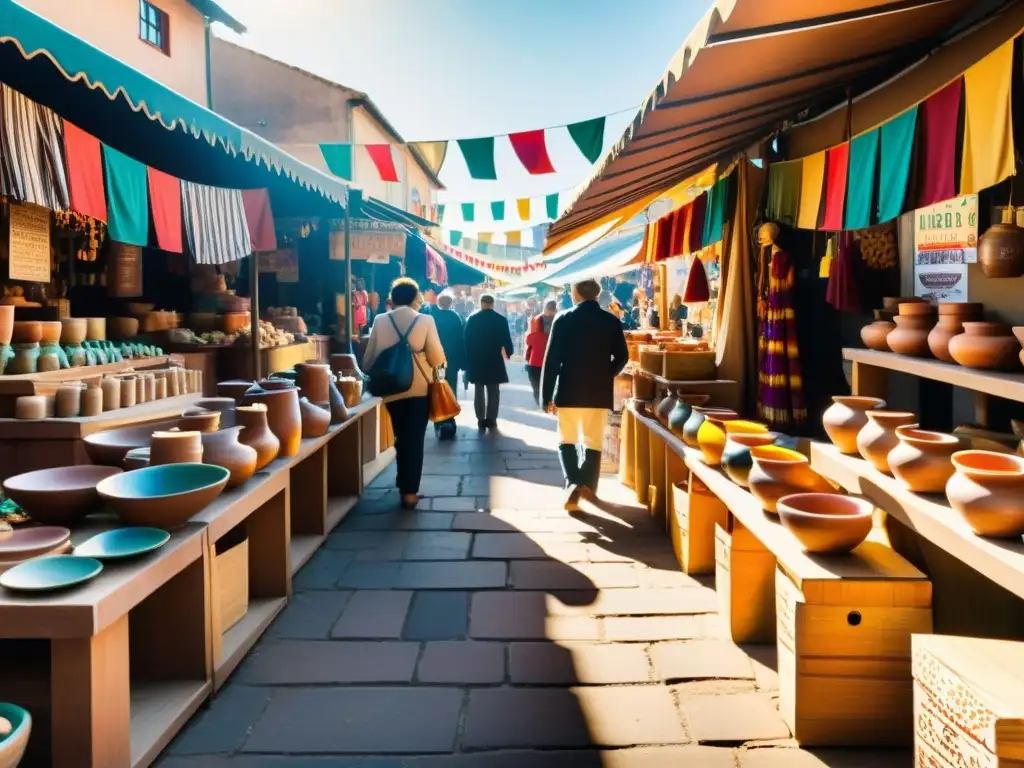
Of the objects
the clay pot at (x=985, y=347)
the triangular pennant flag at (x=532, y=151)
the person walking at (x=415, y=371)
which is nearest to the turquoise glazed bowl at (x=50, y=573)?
the clay pot at (x=985, y=347)

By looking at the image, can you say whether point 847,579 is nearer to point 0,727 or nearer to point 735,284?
point 0,727

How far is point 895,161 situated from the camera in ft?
11.9

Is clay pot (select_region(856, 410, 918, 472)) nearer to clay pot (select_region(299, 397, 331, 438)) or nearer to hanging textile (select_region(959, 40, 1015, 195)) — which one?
hanging textile (select_region(959, 40, 1015, 195))

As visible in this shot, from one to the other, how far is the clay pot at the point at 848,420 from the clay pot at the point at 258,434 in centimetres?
251

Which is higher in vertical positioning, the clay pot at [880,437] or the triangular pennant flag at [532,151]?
the triangular pennant flag at [532,151]

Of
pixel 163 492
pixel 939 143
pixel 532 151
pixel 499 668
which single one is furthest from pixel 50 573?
pixel 532 151

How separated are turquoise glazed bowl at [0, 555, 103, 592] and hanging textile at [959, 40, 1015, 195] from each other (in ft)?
10.6

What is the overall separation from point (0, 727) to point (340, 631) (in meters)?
1.89

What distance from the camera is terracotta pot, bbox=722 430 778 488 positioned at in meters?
3.58

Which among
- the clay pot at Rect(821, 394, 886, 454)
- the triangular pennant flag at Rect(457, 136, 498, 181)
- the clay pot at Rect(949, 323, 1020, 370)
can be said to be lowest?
the clay pot at Rect(821, 394, 886, 454)

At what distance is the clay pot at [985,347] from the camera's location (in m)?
2.77

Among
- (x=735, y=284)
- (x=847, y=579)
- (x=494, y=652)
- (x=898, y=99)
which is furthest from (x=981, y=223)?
(x=494, y=652)

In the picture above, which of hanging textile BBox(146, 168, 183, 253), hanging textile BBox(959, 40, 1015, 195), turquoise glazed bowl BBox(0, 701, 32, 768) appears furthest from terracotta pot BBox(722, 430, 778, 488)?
hanging textile BBox(146, 168, 183, 253)

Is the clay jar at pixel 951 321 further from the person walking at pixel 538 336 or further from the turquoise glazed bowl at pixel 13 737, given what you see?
the person walking at pixel 538 336
